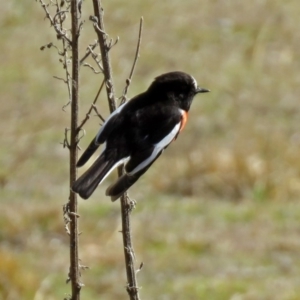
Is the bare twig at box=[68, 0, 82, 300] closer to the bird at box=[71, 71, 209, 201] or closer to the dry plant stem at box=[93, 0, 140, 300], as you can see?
the dry plant stem at box=[93, 0, 140, 300]

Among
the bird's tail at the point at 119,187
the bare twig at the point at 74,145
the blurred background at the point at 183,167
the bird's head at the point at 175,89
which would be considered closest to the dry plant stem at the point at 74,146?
the bare twig at the point at 74,145

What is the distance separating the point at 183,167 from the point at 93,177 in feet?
17.7

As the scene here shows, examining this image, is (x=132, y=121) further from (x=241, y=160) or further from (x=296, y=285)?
(x=241, y=160)

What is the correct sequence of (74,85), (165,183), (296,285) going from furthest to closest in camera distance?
(165,183) → (296,285) → (74,85)

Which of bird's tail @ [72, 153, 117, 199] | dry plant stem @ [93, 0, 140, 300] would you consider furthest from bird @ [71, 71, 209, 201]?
dry plant stem @ [93, 0, 140, 300]

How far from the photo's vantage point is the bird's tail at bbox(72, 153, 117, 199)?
278 centimetres

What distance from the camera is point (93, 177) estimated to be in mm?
2975

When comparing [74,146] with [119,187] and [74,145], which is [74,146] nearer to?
[74,145]

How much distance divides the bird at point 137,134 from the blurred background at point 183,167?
2.70m

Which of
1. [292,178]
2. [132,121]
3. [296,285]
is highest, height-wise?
[292,178]

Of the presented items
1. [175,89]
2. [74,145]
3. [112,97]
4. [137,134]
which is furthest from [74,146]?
[175,89]

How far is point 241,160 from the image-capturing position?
8305mm

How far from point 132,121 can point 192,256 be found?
3.84 meters

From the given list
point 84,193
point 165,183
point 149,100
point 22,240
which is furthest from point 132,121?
point 165,183
